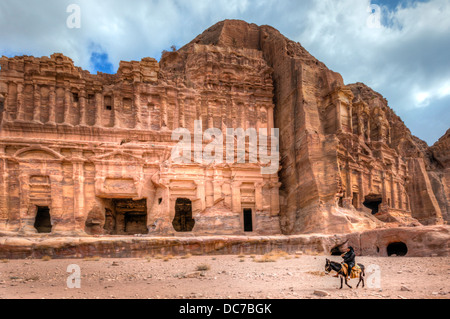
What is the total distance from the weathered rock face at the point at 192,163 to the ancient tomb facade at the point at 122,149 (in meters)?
0.08

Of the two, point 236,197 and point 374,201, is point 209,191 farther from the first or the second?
point 374,201

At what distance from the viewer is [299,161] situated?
24172mm

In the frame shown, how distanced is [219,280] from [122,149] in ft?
54.0

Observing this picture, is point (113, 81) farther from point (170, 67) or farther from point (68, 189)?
point (68, 189)

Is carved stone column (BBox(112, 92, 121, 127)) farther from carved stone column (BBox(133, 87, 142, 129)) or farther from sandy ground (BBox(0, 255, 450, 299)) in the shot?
sandy ground (BBox(0, 255, 450, 299))

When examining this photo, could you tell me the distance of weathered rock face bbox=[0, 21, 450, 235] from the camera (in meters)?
22.5

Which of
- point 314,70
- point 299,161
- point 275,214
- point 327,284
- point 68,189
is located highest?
point 314,70

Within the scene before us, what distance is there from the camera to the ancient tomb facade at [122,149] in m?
22.6

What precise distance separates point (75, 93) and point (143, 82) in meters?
4.96

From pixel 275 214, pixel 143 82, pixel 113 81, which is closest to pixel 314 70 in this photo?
pixel 275 214

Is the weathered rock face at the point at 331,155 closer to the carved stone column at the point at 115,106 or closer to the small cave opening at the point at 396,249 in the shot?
the small cave opening at the point at 396,249

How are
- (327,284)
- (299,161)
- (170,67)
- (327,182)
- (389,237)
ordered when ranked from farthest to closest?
(170,67) → (299,161) → (327,182) → (389,237) → (327,284)

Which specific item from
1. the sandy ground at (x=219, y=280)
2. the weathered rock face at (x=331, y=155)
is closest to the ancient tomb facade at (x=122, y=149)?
the weathered rock face at (x=331, y=155)

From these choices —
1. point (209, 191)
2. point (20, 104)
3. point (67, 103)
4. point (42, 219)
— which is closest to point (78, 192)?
point (42, 219)
